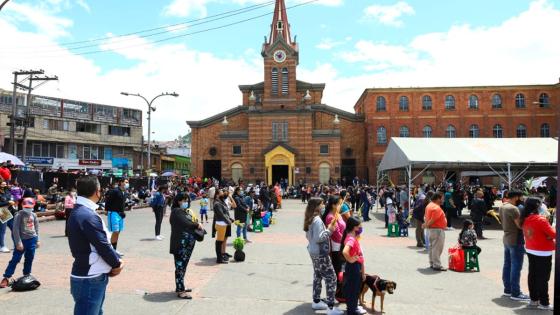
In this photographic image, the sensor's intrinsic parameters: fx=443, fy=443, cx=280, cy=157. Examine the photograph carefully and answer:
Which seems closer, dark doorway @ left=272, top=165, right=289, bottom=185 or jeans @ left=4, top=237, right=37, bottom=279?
jeans @ left=4, top=237, right=37, bottom=279

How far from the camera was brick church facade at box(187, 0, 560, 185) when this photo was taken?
4500 cm

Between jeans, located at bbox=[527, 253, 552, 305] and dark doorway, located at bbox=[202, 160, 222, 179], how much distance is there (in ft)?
138

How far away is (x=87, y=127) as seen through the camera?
196ft

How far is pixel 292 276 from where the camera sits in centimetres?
860

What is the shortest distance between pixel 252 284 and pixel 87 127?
5807 cm

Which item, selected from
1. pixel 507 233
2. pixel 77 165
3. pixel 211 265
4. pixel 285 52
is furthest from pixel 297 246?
pixel 77 165

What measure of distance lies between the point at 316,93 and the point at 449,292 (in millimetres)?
41790

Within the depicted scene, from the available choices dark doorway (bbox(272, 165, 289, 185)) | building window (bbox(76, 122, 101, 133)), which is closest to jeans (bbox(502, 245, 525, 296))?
dark doorway (bbox(272, 165, 289, 185))

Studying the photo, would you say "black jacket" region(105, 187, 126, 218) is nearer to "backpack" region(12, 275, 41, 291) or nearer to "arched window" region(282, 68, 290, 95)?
"backpack" region(12, 275, 41, 291)

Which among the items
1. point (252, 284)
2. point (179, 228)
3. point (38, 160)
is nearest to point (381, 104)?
point (38, 160)

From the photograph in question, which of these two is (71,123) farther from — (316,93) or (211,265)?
(211,265)

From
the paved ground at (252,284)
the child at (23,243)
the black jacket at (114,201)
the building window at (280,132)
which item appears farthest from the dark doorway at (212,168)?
the child at (23,243)

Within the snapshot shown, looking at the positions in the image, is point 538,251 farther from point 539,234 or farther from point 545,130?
point 545,130

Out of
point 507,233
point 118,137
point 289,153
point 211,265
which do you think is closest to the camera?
point 507,233
